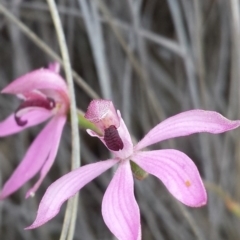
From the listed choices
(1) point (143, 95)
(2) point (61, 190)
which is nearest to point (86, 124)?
(2) point (61, 190)

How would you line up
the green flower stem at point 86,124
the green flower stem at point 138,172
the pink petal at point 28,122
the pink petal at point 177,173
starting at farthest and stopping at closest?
the pink petal at point 28,122
the green flower stem at point 86,124
the green flower stem at point 138,172
the pink petal at point 177,173

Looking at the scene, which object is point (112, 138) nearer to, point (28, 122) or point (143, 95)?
point (28, 122)

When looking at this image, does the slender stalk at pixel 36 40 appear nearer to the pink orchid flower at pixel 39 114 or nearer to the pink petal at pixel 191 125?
the pink orchid flower at pixel 39 114

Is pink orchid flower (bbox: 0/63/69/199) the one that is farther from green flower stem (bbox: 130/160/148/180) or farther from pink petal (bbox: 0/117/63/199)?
green flower stem (bbox: 130/160/148/180)

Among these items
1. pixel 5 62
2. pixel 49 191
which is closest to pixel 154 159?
pixel 49 191

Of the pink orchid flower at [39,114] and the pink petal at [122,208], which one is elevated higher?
the pink orchid flower at [39,114]

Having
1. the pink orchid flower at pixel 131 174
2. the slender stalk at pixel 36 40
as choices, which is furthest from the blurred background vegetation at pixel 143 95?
the pink orchid flower at pixel 131 174

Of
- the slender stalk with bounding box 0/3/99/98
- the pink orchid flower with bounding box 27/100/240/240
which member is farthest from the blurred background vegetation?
the pink orchid flower with bounding box 27/100/240/240

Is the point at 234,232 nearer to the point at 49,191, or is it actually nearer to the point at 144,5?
the point at 144,5
